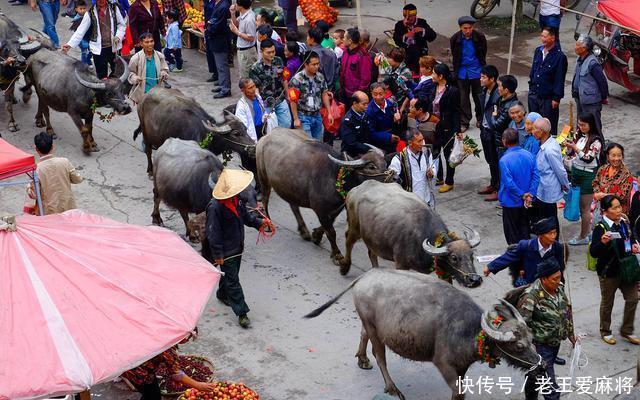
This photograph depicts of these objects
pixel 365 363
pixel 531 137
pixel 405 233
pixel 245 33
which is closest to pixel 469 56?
pixel 531 137

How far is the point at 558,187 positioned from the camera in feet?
35.3

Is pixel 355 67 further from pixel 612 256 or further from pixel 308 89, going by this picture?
pixel 612 256

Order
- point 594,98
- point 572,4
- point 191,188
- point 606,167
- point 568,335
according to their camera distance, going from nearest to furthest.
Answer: point 568,335 < point 606,167 < point 191,188 < point 594,98 < point 572,4

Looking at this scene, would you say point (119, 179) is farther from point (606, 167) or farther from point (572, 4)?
point (572, 4)

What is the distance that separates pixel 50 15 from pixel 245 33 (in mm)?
4902

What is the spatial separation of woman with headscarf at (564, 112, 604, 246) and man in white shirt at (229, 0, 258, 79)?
239 inches

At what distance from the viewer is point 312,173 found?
11352 millimetres

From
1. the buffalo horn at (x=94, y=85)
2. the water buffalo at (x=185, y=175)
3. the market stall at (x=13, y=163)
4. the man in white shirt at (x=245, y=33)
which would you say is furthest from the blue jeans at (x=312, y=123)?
the market stall at (x=13, y=163)

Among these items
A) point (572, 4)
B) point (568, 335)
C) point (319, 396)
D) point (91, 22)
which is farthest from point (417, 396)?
point (572, 4)

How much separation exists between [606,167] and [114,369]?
6.15 meters

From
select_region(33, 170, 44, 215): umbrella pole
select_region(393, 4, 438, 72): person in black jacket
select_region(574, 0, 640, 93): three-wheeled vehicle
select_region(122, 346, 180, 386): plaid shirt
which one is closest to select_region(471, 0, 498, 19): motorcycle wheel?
select_region(574, 0, 640, 93): three-wheeled vehicle

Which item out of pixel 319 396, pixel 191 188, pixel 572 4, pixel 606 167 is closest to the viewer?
pixel 319 396

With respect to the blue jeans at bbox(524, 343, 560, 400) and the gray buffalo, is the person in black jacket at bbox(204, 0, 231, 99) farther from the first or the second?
the blue jeans at bbox(524, 343, 560, 400)

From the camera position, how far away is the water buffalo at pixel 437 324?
7.86m
